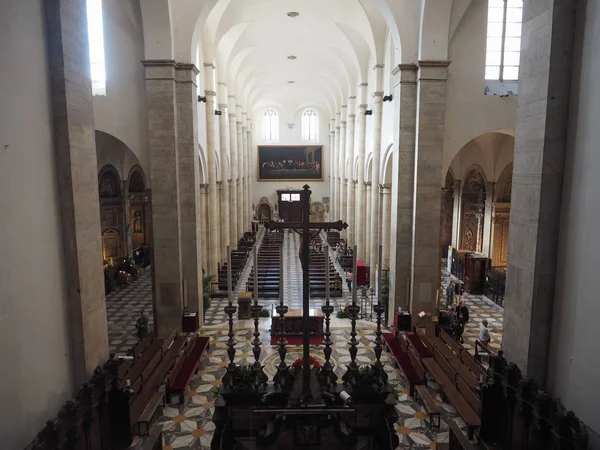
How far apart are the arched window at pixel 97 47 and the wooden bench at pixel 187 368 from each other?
660 cm

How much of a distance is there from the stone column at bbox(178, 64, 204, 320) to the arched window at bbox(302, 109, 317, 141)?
29596 millimetres

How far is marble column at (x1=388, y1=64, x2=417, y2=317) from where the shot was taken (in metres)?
12.0

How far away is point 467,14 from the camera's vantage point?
11.8m

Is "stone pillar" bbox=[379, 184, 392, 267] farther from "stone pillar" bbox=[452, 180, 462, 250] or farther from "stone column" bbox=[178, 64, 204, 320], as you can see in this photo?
"stone column" bbox=[178, 64, 204, 320]

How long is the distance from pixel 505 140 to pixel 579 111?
46.4ft

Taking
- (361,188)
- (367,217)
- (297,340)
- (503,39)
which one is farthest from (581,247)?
(361,188)

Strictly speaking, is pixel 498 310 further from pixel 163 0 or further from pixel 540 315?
pixel 163 0

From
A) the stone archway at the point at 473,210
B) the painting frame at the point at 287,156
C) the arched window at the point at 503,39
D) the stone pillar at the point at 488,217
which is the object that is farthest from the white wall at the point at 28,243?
the painting frame at the point at 287,156

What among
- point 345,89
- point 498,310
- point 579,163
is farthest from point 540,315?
point 345,89

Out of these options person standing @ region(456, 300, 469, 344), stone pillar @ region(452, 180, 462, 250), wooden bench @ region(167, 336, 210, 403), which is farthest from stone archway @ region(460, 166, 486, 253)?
wooden bench @ region(167, 336, 210, 403)

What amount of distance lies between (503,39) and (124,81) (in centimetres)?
1056

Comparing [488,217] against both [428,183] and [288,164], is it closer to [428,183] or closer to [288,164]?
[428,183]

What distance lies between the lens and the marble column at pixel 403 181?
473 inches

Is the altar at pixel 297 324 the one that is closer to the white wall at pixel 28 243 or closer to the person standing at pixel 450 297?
the person standing at pixel 450 297
